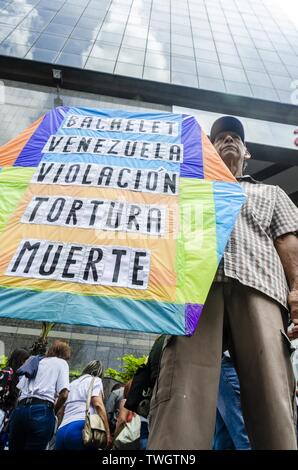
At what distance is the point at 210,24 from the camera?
1392cm

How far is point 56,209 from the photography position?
2.05 meters

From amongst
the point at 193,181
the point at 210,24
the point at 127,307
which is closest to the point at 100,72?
the point at 210,24

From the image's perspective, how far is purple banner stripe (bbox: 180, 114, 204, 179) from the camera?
2.30m

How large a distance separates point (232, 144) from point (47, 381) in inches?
123

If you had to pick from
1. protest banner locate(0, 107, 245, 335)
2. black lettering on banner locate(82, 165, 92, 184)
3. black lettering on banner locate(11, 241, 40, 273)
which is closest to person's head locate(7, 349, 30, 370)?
protest banner locate(0, 107, 245, 335)

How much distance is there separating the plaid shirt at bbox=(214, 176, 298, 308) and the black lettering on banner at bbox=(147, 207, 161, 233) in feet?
1.44

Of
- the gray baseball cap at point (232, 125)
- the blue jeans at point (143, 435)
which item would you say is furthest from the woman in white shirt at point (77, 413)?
the gray baseball cap at point (232, 125)

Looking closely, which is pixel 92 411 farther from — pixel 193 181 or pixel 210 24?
pixel 210 24

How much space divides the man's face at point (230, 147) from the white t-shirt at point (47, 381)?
2947 mm

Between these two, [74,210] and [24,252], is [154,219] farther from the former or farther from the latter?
[24,252]

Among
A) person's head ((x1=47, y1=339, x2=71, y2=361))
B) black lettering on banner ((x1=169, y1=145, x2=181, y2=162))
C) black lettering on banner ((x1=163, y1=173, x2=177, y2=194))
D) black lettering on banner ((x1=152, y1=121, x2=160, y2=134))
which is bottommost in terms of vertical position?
person's head ((x1=47, y1=339, x2=71, y2=361))

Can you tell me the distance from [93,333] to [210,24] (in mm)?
13832

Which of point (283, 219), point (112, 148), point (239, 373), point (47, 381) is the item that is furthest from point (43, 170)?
point (47, 381)

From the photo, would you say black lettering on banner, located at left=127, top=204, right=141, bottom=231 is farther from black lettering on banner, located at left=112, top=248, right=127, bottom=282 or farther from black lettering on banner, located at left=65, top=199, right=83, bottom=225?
black lettering on banner, located at left=65, top=199, right=83, bottom=225
